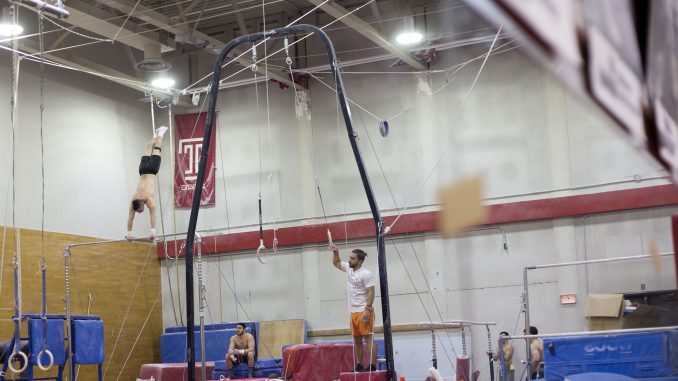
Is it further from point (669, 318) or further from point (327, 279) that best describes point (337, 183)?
point (669, 318)

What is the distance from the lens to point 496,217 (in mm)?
14430

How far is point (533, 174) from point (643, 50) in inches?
518

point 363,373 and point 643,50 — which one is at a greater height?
point 643,50

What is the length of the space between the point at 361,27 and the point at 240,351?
557 cm

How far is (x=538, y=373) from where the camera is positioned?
11.4 metres

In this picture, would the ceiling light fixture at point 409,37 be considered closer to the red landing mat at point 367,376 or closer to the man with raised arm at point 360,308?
the man with raised arm at point 360,308

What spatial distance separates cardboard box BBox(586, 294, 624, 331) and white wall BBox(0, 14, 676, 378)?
5.60ft

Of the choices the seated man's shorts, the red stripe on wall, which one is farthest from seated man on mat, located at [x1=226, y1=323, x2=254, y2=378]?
the seated man's shorts

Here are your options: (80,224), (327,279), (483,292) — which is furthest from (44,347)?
(483,292)

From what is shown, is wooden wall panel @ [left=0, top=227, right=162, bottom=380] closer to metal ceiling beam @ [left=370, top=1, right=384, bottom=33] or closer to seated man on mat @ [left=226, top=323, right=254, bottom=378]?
seated man on mat @ [left=226, top=323, right=254, bottom=378]

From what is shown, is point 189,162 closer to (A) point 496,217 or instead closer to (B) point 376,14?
(B) point 376,14

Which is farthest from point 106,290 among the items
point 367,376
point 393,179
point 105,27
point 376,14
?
point 367,376

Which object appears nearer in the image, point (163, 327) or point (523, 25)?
point (523, 25)

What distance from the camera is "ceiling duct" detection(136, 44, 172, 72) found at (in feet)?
48.8
